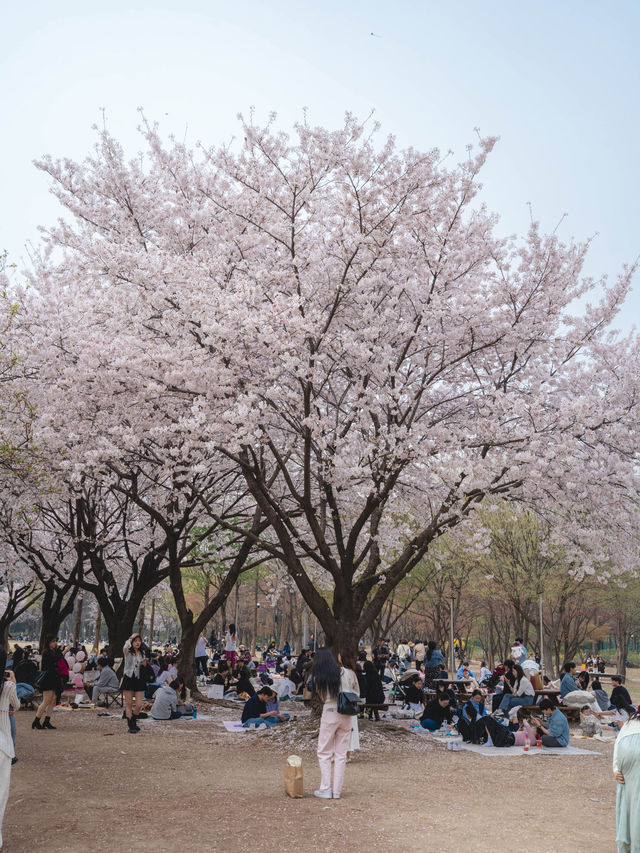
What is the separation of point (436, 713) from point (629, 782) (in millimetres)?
9219

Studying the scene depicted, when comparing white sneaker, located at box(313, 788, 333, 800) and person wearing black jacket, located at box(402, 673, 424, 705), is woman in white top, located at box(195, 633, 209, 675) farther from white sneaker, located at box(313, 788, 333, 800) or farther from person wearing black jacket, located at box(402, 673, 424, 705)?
white sneaker, located at box(313, 788, 333, 800)

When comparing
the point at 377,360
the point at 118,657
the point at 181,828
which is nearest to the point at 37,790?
the point at 181,828

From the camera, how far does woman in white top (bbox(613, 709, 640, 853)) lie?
16.3ft

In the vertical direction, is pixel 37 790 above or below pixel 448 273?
below

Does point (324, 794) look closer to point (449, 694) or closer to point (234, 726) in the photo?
point (234, 726)

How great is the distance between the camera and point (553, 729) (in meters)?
12.0

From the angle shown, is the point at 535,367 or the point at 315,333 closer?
the point at 315,333

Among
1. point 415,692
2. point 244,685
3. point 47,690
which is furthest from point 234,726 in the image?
point 415,692

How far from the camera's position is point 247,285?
406 inches

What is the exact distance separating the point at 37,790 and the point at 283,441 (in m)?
7.93

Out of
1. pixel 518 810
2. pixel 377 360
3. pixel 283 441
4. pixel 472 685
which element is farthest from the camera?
pixel 472 685

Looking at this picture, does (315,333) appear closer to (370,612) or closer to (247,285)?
(247,285)

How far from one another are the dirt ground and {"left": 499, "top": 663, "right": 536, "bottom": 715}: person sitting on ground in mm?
1917

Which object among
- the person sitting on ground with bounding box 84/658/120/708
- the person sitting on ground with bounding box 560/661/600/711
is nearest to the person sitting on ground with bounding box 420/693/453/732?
the person sitting on ground with bounding box 560/661/600/711
